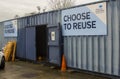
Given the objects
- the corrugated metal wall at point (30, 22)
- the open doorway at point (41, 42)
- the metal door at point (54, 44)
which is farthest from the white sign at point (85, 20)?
the open doorway at point (41, 42)

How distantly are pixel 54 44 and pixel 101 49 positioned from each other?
346 centimetres

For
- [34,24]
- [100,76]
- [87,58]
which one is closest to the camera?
[100,76]

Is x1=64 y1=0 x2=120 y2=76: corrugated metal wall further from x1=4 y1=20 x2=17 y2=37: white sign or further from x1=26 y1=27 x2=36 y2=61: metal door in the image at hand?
x1=4 y1=20 x2=17 y2=37: white sign

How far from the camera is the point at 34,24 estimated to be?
15.2 metres

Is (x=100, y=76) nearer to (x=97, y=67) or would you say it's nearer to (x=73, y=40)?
(x=97, y=67)

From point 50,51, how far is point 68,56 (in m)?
1.50

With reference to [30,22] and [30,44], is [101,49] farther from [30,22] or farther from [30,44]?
[30,22]

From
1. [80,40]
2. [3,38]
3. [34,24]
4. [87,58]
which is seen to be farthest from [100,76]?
[3,38]

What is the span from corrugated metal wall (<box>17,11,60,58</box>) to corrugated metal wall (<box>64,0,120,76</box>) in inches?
75.6

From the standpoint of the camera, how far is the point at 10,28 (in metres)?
18.7

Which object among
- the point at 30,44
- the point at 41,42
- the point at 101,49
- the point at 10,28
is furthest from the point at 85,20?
the point at 10,28

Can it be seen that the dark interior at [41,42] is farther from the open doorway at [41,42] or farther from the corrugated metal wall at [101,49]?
the corrugated metal wall at [101,49]

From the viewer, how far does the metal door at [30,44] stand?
49.8 feet

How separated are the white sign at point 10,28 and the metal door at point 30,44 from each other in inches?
96.1
